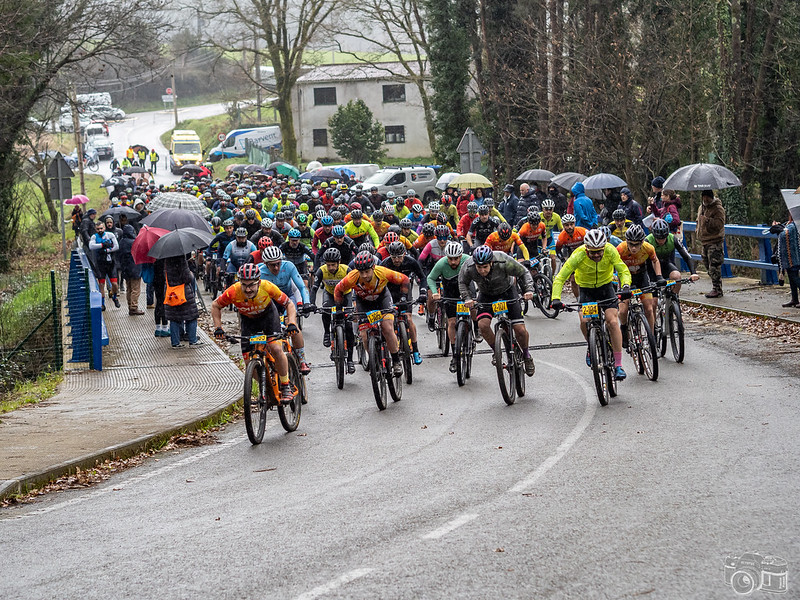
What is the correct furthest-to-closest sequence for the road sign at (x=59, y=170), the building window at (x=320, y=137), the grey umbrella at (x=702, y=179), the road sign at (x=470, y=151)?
1. the building window at (x=320, y=137)
2. the road sign at (x=470, y=151)
3. the road sign at (x=59, y=170)
4. the grey umbrella at (x=702, y=179)

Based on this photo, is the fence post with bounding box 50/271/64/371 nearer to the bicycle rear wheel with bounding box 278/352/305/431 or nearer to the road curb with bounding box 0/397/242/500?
the road curb with bounding box 0/397/242/500

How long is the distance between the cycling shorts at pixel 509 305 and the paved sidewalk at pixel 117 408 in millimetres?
3182

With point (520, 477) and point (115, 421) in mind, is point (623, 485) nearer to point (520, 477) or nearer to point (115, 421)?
point (520, 477)

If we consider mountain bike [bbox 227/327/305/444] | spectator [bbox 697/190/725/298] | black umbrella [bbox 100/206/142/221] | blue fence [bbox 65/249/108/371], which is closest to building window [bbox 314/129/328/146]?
black umbrella [bbox 100/206/142/221]

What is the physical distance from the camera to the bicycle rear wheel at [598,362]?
11469 mm

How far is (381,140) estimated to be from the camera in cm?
7044

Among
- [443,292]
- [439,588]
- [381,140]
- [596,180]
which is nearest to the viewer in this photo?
[439,588]

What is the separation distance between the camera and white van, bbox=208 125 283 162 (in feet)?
260

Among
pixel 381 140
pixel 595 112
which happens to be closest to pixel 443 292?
pixel 595 112

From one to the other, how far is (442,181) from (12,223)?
49.0 feet

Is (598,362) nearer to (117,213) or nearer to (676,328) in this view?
(676,328)

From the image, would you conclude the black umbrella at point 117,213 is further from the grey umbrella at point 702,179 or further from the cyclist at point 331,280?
the grey umbrella at point 702,179

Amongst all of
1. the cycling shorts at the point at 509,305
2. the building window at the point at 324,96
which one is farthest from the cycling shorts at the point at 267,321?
the building window at the point at 324,96

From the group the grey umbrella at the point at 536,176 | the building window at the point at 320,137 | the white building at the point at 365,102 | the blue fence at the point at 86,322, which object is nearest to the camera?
the blue fence at the point at 86,322
